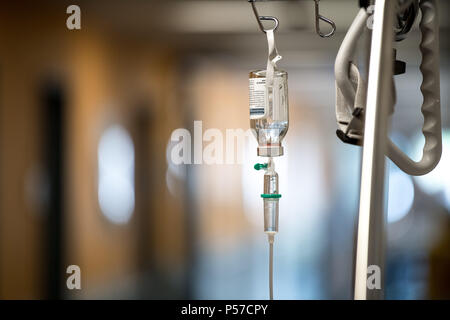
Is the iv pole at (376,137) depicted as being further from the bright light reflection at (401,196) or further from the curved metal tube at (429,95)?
the bright light reflection at (401,196)

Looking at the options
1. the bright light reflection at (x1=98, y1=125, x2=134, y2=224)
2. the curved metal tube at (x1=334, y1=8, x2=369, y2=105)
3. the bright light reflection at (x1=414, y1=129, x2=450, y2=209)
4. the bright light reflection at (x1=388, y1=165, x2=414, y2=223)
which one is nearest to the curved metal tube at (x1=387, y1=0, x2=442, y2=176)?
the curved metal tube at (x1=334, y1=8, x2=369, y2=105)

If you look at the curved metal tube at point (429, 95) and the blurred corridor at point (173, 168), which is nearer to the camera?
the curved metal tube at point (429, 95)

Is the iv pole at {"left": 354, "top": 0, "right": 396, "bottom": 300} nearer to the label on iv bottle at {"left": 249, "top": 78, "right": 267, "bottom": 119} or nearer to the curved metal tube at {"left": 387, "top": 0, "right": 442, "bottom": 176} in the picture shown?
the curved metal tube at {"left": 387, "top": 0, "right": 442, "bottom": 176}

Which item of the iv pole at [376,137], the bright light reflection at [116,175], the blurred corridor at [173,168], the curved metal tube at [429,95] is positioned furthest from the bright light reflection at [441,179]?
the bright light reflection at [116,175]

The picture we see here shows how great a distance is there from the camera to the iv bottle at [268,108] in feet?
2.25

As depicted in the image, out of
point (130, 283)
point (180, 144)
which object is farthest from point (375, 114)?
point (130, 283)

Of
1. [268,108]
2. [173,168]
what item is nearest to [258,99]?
[268,108]

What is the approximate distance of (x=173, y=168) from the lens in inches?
35.2

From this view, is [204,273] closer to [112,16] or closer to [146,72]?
[146,72]

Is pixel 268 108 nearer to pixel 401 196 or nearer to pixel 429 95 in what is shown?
pixel 429 95

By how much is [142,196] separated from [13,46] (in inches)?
13.8

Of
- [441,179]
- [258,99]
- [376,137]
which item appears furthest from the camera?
[441,179]

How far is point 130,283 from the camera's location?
33.7 inches

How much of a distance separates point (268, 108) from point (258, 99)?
0.02m
